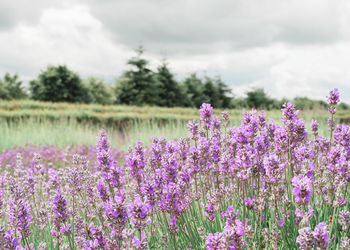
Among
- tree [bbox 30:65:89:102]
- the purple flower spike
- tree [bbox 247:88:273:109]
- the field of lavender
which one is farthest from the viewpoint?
tree [bbox 247:88:273:109]

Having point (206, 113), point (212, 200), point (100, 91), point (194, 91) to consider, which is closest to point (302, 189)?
point (212, 200)

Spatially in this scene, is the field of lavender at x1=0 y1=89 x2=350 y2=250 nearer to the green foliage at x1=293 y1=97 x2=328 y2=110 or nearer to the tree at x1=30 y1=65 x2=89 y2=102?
the green foliage at x1=293 y1=97 x2=328 y2=110

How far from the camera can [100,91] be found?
3884cm

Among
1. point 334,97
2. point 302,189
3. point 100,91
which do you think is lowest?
point 302,189

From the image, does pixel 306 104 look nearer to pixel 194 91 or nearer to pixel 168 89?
pixel 168 89

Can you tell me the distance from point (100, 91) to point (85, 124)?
925 inches

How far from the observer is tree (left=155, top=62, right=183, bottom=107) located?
3500 cm

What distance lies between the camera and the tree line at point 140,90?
107 feet

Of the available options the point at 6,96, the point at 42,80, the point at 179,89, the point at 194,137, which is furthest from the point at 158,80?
the point at 194,137

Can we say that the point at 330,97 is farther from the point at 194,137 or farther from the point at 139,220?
the point at 139,220

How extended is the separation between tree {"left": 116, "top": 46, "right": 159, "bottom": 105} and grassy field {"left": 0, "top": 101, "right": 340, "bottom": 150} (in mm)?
13012

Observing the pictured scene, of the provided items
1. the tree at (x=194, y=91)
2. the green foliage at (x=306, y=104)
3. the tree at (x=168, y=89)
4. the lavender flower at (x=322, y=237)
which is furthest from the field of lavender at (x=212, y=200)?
the tree at (x=194, y=91)

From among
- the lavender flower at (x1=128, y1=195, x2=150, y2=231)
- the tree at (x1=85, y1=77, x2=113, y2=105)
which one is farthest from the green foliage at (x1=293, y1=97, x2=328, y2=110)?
the tree at (x1=85, y1=77, x2=113, y2=105)

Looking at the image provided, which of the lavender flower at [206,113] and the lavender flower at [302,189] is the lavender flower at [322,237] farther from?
the lavender flower at [206,113]
